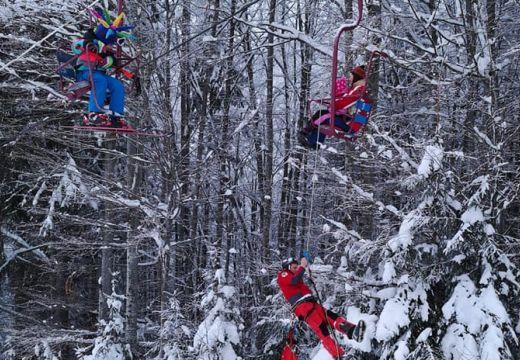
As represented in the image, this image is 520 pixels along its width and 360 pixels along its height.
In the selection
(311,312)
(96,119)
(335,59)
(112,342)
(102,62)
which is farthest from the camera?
(112,342)

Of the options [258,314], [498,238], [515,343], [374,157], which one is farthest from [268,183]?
[515,343]

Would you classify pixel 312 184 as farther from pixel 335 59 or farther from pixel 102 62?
pixel 335 59

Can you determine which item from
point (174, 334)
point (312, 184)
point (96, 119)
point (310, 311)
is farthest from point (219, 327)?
point (96, 119)

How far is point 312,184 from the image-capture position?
27.1ft

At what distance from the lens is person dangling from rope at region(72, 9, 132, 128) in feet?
15.7

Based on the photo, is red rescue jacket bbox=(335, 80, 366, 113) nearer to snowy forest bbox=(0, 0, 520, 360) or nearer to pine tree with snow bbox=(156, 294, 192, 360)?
snowy forest bbox=(0, 0, 520, 360)

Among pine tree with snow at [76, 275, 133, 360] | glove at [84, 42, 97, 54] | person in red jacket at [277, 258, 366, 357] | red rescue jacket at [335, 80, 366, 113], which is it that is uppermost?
glove at [84, 42, 97, 54]

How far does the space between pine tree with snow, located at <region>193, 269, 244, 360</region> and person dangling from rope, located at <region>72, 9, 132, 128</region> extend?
4.61 metres

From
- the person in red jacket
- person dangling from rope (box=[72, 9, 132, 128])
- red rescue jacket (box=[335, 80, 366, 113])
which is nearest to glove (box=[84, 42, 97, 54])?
person dangling from rope (box=[72, 9, 132, 128])

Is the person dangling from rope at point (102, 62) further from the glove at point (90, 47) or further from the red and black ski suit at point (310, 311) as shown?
the red and black ski suit at point (310, 311)

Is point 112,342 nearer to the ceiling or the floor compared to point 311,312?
nearer to the floor

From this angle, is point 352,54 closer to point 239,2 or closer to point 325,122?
point 325,122

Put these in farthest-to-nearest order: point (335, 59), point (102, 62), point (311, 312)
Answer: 1. point (311, 312)
2. point (102, 62)
3. point (335, 59)

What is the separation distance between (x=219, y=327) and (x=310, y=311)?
3.73 m
